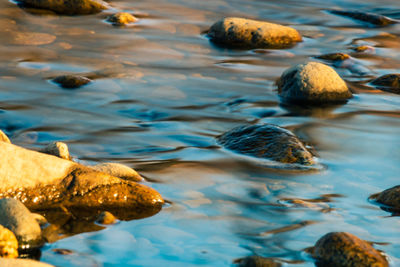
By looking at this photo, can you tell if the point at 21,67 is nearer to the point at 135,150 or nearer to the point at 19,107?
the point at 19,107

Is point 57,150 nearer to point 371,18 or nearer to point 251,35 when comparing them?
point 251,35

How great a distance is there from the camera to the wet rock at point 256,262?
310cm

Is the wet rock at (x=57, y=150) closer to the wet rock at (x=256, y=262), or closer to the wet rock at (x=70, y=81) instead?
the wet rock at (x=256, y=262)

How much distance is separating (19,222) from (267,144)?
222 cm

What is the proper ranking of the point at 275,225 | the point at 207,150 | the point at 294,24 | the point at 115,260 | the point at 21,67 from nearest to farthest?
the point at 115,260 < the point at 275,225 < the point at 207,150 < the point at 21,67 < the point at 294,24

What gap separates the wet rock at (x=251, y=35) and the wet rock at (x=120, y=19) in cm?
131

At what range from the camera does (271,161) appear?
15.2 ft

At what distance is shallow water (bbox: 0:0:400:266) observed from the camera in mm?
3438

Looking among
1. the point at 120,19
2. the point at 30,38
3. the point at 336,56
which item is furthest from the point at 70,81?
the point at 336,56

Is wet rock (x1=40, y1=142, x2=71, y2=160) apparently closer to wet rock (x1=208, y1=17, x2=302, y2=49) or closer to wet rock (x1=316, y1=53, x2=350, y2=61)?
wet rock (x1=316, y1=53, x2=350, y2=61)

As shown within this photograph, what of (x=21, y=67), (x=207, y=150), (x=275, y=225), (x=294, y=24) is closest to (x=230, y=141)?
(x=207, y=150)

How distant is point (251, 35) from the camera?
344 inches

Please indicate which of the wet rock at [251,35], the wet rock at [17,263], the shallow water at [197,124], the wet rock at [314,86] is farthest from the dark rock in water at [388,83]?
the wet rock at [17,263]

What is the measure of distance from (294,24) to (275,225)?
7.02 meters
